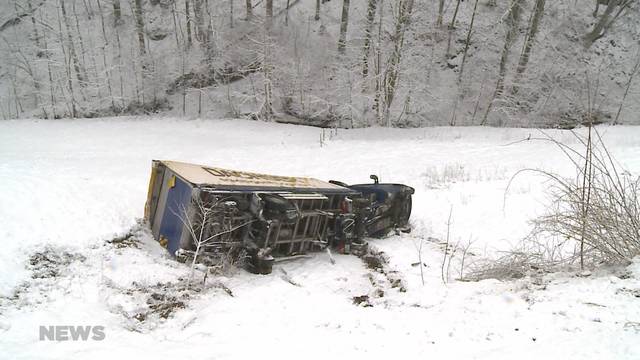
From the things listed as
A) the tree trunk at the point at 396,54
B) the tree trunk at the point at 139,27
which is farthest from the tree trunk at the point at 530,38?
the tree trunk at the point at 139,27

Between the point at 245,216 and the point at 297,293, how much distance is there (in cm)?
132

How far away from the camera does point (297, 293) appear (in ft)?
15.8

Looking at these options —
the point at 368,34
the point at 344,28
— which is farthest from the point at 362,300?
the point at 344,28

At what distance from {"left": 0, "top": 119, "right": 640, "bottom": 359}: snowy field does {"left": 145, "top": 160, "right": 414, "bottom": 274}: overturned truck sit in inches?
11.4

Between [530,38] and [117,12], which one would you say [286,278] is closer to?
[530,38]

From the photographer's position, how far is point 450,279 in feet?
15.9

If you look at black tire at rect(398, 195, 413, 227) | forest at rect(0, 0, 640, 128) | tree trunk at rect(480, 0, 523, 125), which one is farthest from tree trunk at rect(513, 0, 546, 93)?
black tire at rect(398, 195, 413, 227)

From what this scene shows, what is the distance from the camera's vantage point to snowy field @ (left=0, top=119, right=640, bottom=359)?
2.83 metres

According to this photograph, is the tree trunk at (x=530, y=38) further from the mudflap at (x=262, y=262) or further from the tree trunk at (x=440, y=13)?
the mudflap at (x=262, y=262)

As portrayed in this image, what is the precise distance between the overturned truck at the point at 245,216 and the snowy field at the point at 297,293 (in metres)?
0.29

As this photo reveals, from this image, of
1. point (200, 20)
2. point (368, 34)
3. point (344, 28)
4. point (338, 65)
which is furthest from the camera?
point (200, 20)

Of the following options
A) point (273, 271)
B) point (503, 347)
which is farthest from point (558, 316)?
point (273, 271)

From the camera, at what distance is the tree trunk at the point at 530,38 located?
753 inches

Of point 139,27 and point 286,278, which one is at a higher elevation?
point 139,27
